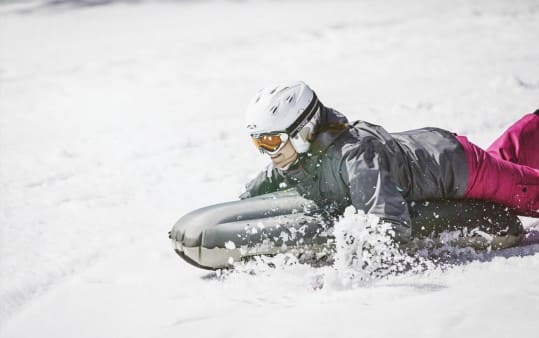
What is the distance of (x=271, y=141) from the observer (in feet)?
10.8

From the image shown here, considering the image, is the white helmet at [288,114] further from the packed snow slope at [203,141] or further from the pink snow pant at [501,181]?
the pink snow pant at [501,181]

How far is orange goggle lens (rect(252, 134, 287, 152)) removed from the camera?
326 centimetres

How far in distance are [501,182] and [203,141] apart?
3.49 m

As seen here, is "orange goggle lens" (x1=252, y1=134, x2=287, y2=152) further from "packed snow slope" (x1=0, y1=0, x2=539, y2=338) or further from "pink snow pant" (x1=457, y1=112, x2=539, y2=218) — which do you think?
"pink snow pant" (x1=457, y1=112, x2=539, y2=218)

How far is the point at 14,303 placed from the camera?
3334 millimetres

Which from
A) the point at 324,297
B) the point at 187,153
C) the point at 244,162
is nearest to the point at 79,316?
the point at 324,297

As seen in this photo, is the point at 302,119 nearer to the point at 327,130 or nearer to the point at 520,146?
the point at 327,130

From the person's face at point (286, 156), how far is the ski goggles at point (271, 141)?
23mm

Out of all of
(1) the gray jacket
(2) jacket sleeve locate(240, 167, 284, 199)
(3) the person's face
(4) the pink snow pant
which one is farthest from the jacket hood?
(4) the pink snow pant

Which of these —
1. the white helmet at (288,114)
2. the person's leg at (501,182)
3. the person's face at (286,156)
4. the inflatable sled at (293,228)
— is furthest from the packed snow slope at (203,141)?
the white helmet at (288,114)

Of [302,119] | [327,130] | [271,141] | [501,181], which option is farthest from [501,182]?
[271,141]

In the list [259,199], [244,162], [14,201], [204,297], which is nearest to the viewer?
[204,297]

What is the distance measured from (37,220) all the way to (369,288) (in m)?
2.70

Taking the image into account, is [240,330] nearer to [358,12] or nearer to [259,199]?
[259,199]
